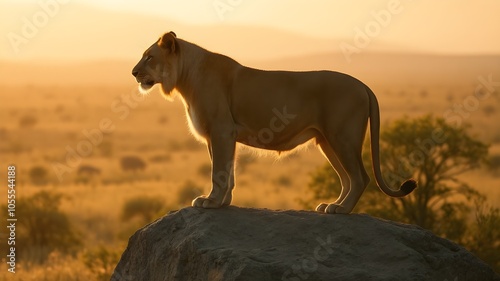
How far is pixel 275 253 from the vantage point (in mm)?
8828

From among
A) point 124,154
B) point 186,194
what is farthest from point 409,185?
point 124,154

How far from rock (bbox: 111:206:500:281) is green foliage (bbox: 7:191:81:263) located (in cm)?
1599

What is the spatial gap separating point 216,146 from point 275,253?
4.45 feet

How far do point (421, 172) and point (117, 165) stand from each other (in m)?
41.1

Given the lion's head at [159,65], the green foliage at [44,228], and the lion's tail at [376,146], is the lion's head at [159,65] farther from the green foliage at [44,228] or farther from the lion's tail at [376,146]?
the green foliage at [44,228]

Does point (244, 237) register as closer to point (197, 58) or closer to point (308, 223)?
point (308, 223)

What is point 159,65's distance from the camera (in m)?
9.88

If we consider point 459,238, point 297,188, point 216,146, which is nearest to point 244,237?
point 216,146

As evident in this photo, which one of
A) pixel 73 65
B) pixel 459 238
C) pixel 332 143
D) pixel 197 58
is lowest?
pixel 459 238

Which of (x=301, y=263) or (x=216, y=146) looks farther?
(x=216, y=146)

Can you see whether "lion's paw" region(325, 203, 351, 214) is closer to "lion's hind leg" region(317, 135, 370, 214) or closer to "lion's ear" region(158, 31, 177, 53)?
"lion's hind leg" region(317, 135, 370, 214)

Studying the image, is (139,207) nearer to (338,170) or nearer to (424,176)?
(424,176)

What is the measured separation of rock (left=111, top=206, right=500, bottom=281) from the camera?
339 inches

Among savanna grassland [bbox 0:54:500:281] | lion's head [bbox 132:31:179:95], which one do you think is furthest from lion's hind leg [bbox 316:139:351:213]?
lion's head [bbox 132:31:179:95]
